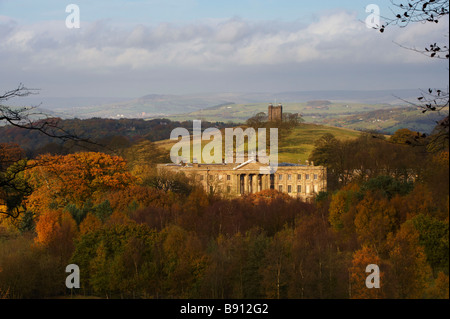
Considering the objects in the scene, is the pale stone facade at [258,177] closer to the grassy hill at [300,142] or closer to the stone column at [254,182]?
the stone column at [254,182]

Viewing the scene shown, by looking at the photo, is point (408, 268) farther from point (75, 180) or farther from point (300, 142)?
point (300, 142)

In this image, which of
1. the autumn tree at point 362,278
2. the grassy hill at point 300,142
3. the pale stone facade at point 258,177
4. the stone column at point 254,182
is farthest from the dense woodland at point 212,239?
the grassy hill at point 300,142

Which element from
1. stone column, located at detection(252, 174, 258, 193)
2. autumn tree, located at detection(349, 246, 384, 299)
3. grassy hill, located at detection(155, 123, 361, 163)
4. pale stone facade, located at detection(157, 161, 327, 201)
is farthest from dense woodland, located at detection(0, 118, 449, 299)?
grassy hill, located at detection(155, 123, 361, 163)

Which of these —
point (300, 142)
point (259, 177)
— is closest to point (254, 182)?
point (259, 177)

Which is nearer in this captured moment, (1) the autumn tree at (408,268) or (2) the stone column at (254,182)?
(1) the autumn tree at (408,268)

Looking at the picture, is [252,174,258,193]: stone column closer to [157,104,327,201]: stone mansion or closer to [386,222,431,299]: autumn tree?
[157,104,327,201]: stone mansion
